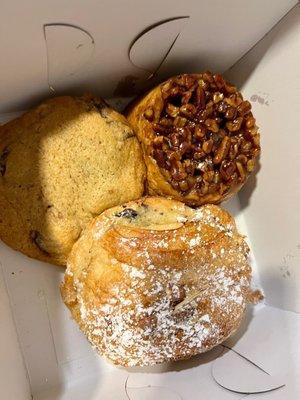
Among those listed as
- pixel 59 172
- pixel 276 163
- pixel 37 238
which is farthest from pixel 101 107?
pixel 276 163

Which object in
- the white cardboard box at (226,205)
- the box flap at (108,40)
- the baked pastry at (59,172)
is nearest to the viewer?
the box flap at (108,40)

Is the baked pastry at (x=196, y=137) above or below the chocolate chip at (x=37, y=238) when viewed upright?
above

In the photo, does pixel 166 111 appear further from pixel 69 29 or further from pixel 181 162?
pixel 69 29

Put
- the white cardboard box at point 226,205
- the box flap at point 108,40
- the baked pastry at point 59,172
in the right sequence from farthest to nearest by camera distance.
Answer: the baked pastry at point 59,172
the white cardboard box at point 226,205
the box flap at point 108,40

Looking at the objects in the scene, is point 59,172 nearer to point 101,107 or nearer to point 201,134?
point 101,107

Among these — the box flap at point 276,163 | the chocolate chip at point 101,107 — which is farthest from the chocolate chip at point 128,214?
the box flap at point 276,163

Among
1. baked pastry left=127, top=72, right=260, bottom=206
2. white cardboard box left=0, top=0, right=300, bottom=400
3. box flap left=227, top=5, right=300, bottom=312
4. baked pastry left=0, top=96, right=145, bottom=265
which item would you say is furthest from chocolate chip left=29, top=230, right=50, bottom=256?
box flap left=227, top=5, right=300, bottom=312

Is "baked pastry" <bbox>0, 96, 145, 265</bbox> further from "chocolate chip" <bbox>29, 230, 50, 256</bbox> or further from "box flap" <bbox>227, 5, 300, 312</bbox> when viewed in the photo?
"box flap" <bbox>227, 5, 300, 312</bbox>

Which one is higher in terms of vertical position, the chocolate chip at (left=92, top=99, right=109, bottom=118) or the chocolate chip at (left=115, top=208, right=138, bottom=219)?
the chocolate chip at (left=92, top=99, right=109, bottom=118)

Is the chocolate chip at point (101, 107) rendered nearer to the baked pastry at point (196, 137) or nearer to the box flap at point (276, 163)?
the baked pastry at point (196, 137)
